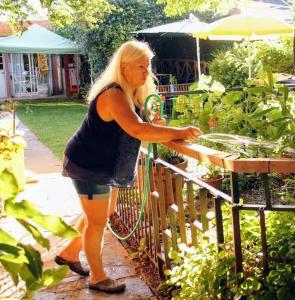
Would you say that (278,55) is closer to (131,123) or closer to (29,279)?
(131,123)

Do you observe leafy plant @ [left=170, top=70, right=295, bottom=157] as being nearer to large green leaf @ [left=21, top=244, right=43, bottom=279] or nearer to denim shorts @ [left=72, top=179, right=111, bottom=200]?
Result: denim shorts @ [left=72, top=179, right=111, bottom=200]

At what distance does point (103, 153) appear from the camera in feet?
9.66

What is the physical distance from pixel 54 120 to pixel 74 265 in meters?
11.8

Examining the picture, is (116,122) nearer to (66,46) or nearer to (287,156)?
(287,156)

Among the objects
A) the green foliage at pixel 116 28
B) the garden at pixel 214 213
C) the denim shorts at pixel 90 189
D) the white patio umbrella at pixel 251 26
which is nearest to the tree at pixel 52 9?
the white patio umbrella at pixel 251 26

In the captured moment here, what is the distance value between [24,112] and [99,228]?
15.6 meters

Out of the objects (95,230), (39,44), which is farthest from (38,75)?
(95,230)

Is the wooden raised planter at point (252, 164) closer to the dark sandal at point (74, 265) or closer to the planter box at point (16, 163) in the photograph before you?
the dark sandal at point (74, 265)

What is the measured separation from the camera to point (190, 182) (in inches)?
104

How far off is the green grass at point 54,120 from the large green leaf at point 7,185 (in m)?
7.96

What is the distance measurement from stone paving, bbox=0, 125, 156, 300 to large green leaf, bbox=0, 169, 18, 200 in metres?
2.28

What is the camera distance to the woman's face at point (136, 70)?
2.84m

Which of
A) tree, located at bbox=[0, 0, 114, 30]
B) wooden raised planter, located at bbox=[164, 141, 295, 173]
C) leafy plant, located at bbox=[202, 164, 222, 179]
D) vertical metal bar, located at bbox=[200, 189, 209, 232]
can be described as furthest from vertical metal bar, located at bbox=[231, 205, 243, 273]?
tree, located at bbox=[0, 0, 114, 30]

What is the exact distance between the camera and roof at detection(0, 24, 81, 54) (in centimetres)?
2053
